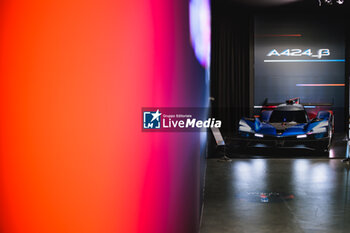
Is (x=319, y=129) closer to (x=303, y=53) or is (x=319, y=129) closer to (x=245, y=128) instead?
(x=245, y=128)

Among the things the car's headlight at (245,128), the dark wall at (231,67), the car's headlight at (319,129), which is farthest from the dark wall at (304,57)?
the car's headlight at (245,128)

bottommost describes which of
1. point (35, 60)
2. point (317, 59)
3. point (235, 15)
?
point (35, 60)

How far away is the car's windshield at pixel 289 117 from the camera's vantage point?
7.28 meters

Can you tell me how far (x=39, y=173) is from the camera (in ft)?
2.01

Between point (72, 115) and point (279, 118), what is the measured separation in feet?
23.3

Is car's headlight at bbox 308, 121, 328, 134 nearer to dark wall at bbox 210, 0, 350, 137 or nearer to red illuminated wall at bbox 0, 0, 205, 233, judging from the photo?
dark wall at bbox 210, 0, 350, 137

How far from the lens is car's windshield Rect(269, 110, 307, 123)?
7284mm

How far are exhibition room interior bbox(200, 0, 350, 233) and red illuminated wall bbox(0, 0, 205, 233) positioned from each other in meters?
2.39

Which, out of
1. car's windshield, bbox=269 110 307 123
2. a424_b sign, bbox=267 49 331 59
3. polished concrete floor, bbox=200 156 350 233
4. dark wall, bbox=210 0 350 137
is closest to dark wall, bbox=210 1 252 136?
dark wall, bbox=210 0 350 137

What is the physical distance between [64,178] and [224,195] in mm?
3498

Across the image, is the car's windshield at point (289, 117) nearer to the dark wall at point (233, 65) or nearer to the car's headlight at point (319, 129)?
the car's headlight at point (319, 129)

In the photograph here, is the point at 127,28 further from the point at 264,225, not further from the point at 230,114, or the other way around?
the point at 230,114

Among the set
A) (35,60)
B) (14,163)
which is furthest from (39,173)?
(35,60)

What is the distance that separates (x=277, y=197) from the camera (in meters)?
3.91
